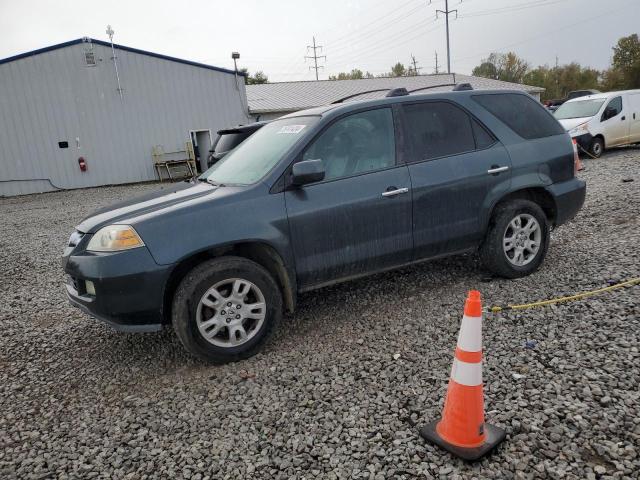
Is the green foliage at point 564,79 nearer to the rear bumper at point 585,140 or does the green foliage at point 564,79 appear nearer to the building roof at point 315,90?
the building roof at point 315,90

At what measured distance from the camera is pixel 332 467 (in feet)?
7.64

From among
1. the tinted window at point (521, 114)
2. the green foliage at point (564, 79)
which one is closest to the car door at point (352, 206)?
the tinted window at point (521, 114)

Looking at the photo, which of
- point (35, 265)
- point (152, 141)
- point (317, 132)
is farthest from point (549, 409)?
point (152, 141)

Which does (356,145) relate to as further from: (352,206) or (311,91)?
(311,91)

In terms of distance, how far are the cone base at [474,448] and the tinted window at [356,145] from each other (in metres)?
2.02

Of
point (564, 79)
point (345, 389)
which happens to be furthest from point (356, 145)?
point (564, 79)

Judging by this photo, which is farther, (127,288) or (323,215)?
(323,215)

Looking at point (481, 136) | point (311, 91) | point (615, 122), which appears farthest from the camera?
point (311, 91)

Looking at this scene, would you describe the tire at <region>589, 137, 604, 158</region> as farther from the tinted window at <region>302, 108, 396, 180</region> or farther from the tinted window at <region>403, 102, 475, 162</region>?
the tinted window at <region>302, 108, 396, 180</region>

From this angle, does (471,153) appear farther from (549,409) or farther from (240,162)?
(549,409)

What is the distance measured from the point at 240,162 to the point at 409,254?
1718 millimetres

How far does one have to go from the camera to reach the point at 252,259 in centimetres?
361

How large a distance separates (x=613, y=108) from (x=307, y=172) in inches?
530

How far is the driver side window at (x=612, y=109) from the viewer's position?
520 inches
